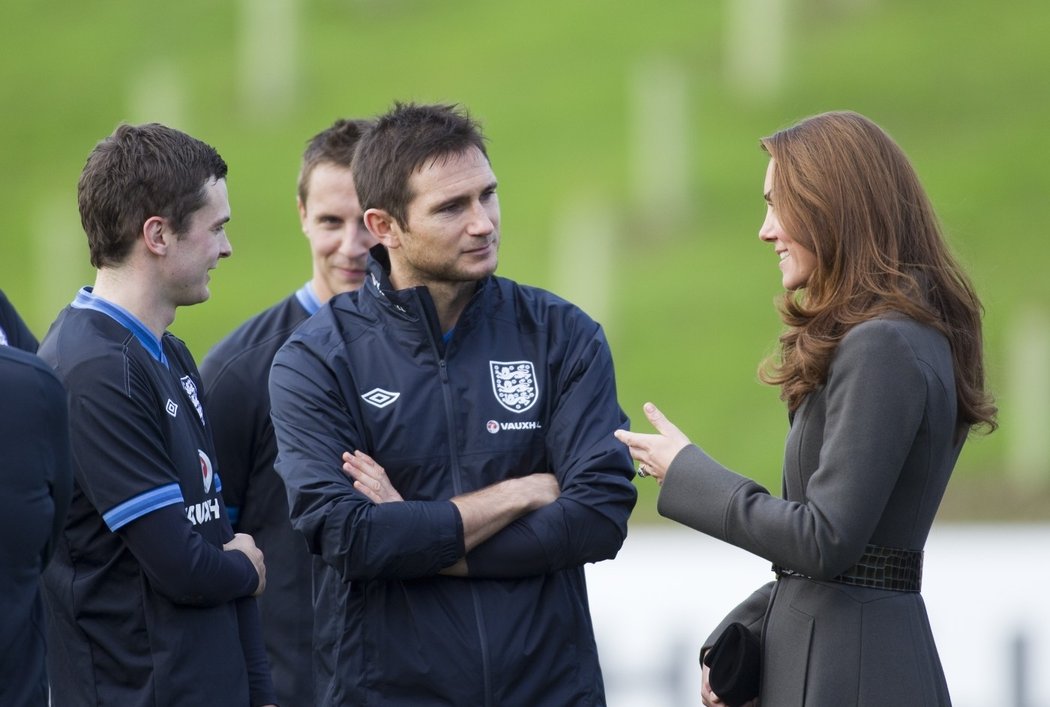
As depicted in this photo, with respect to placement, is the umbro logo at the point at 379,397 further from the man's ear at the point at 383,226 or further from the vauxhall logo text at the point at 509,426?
the man's ear at the point at 383,226

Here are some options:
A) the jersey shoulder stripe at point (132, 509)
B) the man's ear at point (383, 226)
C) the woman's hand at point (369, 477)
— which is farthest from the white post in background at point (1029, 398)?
the jersey shoulder stripe at point (132, 509)

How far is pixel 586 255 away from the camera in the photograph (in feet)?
27.4

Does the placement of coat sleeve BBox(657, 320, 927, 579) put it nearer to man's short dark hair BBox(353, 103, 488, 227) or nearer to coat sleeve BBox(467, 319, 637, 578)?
coat sleeve BBox(467, 319, 637, 578)

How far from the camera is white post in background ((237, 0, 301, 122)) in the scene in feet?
30.1

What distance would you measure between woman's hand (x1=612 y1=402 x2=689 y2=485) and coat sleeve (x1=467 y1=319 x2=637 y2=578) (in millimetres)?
187

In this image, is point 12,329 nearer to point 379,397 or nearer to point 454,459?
point 379,397

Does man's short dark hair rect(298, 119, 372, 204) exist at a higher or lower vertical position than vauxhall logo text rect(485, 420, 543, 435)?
higher

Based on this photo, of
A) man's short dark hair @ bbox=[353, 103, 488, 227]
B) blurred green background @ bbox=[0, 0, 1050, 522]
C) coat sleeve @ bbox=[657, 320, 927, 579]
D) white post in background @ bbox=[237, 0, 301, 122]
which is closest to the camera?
coat sleeve @ bbox=[657, 320, 927, 579]

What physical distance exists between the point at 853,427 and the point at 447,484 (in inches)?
32.4

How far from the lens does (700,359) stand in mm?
7934

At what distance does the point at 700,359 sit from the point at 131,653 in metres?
5.65

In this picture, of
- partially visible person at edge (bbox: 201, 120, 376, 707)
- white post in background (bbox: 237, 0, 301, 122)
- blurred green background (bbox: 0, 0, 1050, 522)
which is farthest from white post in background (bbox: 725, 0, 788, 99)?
partially visible person at edge (bbox: 201, 120, 376, 707)

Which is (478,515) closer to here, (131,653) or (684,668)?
(131,653)

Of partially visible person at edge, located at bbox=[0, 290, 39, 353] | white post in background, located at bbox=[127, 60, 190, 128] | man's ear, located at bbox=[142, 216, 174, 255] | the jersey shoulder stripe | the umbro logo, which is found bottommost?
the jersey shoulder stripe
